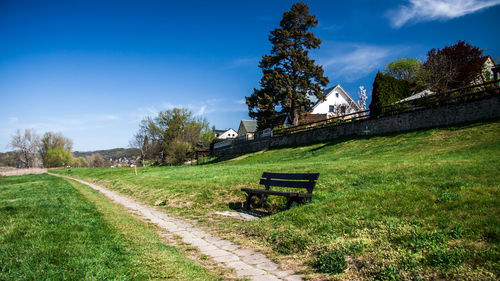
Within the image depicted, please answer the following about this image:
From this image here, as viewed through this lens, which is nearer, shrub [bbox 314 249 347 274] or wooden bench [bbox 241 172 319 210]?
shrub [bbox 314 249 347 274]

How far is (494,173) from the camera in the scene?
6.70m

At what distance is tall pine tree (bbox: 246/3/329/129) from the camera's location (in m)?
38.3

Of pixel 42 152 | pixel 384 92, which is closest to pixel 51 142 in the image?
pixel 42 152

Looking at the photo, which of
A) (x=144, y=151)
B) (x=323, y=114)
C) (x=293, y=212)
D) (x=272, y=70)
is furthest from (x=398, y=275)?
(x=144, y=151)

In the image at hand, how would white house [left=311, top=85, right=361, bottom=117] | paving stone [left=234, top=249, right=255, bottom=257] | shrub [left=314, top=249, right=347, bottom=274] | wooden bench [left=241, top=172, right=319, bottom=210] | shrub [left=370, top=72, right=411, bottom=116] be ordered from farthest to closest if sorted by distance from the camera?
white house [left=311, top=85, right=361, bottom=117] < shrub [left=370, top=72, right=411, bottom=116] < wooden bench [left=241, top=172, right=319, bottom=210] < paving stone [left=234, top=249, right=255, bottom=257] < shrub [left=314, top=249, right=347, bottom=274]

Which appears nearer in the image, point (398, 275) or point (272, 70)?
point (398, 275)

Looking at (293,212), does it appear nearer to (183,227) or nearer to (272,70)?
(183,227)

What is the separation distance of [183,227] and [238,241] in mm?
2175

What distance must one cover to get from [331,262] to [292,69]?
36.9 metres

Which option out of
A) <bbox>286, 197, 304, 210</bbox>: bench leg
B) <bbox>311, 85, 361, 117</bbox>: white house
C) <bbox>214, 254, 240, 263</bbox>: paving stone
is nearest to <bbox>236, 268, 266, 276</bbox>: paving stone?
<bbox>214, 254, 240, 263</bbox>: paving stone

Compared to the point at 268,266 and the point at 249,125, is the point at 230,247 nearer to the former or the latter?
the point at 268,266

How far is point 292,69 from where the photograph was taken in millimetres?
39031

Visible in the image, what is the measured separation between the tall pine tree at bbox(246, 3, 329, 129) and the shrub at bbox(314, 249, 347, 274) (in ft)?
112

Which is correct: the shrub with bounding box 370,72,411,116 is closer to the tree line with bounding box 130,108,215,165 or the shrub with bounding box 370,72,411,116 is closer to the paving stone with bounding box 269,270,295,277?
the paving stone with bounding box 269,270,295,277
